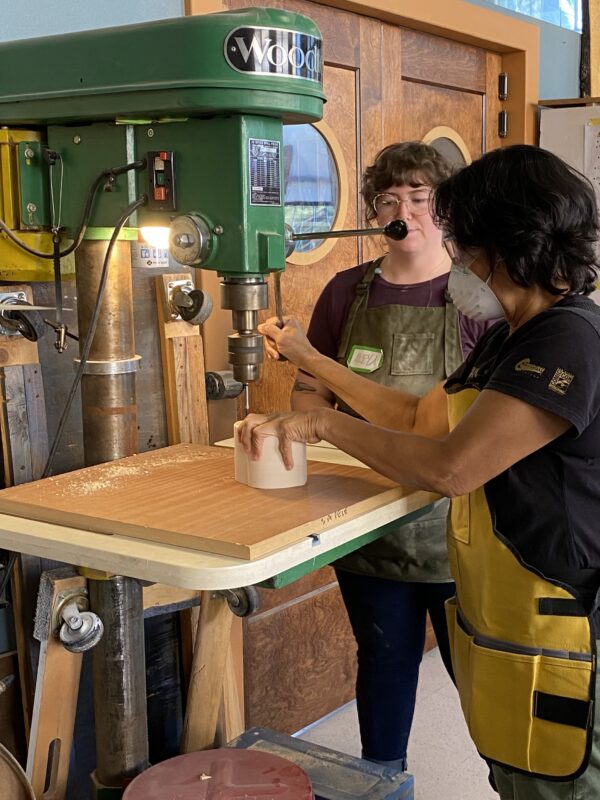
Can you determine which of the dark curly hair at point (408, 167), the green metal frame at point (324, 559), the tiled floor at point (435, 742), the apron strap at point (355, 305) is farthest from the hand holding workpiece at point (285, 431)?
the tiled floor at point (435, 742)

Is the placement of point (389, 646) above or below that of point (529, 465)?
below

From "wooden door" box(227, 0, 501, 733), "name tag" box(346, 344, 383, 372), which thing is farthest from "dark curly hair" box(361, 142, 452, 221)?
"wooden door" box(227, 0, 501, 733)

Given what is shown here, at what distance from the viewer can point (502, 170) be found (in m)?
1.46

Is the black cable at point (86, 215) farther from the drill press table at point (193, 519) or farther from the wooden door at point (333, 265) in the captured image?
the wooden door at point (333, 265)

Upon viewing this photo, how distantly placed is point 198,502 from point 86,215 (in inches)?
18.9

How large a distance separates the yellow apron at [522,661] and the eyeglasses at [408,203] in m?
0.68

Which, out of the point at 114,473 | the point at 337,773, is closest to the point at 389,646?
the point at 337,773

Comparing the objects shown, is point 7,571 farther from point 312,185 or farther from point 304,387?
point 312,185

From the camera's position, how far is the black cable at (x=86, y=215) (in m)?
1.49

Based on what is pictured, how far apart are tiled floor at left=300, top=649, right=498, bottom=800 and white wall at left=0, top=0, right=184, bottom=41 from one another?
6.24 feet

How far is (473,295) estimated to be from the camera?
1.55 meters

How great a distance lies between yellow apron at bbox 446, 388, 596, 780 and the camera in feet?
4.71

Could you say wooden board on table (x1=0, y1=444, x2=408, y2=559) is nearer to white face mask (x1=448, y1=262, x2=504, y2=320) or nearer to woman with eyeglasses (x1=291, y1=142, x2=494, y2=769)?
white face mask (x1=448, y1=262, x2=504, y2=320)

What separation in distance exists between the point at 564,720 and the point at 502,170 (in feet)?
2.65
